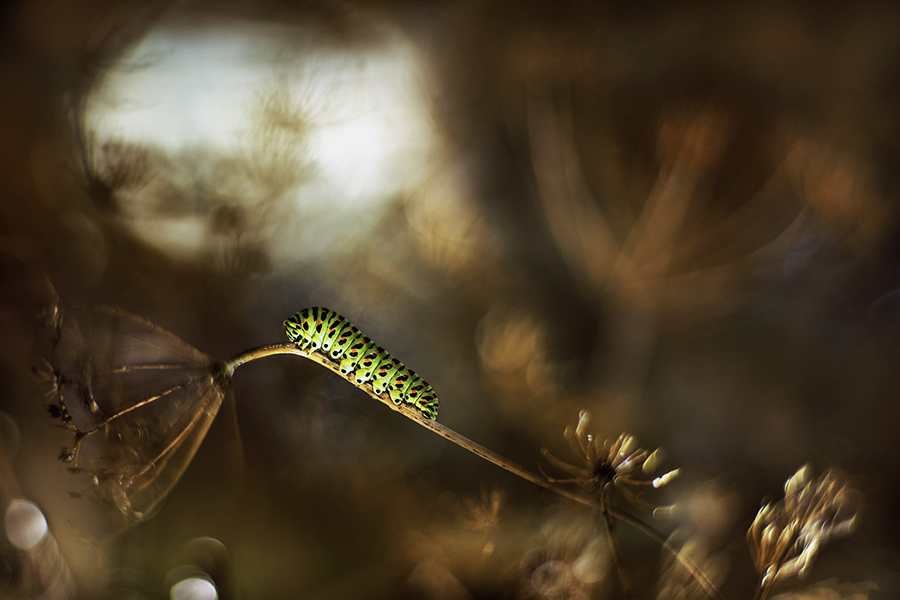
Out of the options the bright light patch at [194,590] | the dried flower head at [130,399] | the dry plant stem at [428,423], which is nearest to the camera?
the dry plant stem at [428,423]

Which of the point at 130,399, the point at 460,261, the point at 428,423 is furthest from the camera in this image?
the point at 460,261

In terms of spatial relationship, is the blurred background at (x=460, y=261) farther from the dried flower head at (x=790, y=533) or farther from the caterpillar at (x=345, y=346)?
the caterpillar at (x=345, y=346)

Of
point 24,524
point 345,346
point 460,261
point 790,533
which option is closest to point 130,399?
point 24,524

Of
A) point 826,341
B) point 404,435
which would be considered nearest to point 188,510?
point 404,435

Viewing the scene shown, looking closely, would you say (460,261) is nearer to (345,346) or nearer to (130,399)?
(345,346)

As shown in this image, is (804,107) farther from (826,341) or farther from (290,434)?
(290,434)

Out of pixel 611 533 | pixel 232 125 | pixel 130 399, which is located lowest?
pixel 130 399

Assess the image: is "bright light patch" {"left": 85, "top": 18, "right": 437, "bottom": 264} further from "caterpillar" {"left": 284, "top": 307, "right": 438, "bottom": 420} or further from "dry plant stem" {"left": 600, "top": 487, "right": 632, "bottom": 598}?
"dry plant stem" {"left": 600, "top": 487, "right": 632, "bottom": 598}

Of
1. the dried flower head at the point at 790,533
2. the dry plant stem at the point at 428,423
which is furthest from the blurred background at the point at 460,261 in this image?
the dry plant stem at the point at 428,423
